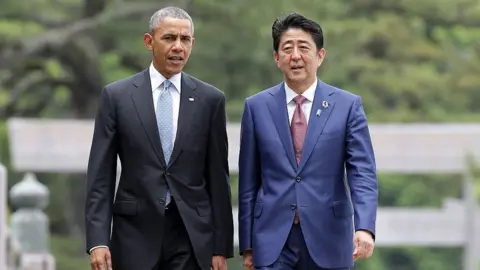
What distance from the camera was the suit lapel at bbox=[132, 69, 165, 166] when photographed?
552cm

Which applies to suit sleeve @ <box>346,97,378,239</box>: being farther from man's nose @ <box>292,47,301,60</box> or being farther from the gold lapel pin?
man's nose @ <box>292,47,301,60</box>

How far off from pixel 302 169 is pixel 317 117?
22 cm

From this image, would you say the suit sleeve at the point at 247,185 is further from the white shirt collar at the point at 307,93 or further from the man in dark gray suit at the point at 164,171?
the white shirt collar at the point at 307,93

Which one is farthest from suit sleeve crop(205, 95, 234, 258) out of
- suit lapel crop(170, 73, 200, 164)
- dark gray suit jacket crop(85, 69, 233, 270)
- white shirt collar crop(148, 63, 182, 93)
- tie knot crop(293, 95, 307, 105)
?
tie knot crop(293, 95, 307, 105)

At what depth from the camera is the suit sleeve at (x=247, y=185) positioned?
5559 millimetres

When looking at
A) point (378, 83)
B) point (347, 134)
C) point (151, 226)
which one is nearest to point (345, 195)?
point (347, 134)

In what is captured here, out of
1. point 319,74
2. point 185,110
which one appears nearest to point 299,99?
point 185,110

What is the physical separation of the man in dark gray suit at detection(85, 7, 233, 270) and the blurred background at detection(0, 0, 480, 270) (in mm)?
11763

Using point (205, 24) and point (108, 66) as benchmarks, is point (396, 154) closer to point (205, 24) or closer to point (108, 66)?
point (205, 24)

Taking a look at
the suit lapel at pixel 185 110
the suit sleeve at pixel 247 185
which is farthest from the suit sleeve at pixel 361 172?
the suit lapel at pixel 185 110

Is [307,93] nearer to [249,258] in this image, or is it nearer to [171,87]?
[171,87]

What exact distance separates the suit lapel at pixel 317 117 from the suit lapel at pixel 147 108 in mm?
561

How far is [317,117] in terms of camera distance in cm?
560

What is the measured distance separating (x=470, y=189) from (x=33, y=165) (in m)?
5.43
